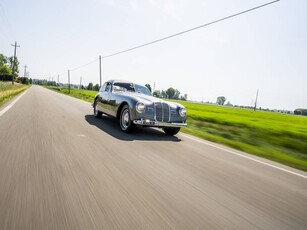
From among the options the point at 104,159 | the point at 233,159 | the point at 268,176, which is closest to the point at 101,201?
the point at 104,159

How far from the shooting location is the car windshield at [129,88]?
855 cm

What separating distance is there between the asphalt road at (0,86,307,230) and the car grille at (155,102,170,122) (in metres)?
1.83

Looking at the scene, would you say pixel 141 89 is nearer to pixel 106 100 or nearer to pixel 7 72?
pixel 106 100

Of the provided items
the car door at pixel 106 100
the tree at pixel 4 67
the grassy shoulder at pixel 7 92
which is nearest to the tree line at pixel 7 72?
the tree at pixel 4 67

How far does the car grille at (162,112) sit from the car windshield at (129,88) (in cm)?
199

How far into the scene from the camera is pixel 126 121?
22.5 feet

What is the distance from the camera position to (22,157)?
354 cm

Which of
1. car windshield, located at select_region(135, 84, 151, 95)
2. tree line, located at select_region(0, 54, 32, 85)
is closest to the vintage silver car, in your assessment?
car windshield, located at select_region(135, 84, 151, 95)

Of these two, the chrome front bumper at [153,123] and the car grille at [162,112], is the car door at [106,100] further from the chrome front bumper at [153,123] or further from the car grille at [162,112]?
the car grille at [162,112]

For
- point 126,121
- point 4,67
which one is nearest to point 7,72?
point 4,67

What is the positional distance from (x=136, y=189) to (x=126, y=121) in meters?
4.23

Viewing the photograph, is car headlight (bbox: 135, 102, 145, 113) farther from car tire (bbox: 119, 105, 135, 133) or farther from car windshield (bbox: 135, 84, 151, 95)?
car windshield (bbox: 135, 84, 151, 95)

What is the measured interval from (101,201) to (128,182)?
62cm

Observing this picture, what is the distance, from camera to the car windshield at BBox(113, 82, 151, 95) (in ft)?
28.1
